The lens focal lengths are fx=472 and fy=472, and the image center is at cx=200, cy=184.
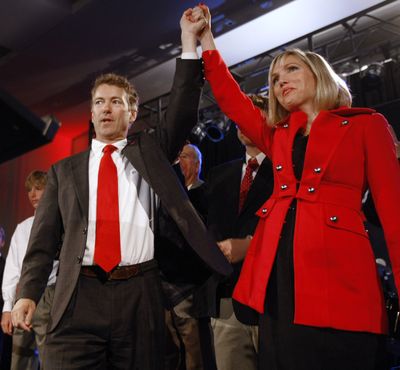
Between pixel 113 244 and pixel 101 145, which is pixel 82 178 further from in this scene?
pixel 113 244

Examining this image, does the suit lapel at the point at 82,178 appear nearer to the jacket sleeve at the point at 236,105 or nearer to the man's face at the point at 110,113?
the man's face at the point at 110,113

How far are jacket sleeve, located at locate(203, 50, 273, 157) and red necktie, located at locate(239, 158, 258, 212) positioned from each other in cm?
66

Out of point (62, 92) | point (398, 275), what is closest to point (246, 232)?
point (398, 275)

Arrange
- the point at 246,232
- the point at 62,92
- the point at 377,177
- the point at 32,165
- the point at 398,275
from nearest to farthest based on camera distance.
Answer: the point at 398,275, the point at 377,177, the point at 246,232, the point at 62,92, the point at 32,165

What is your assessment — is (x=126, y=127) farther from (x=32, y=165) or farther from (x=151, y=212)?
(x=32, y=165)

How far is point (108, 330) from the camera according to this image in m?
1.81

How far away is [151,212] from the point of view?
2008 mm

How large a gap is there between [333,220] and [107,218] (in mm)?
911

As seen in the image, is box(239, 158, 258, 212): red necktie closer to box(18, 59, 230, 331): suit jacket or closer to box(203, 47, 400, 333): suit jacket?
box(18, 59, 230, 331): suit jacket

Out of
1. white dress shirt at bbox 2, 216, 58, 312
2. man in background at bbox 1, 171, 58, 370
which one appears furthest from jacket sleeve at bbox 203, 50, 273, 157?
white dress shirt at bbox 2, 216, 58, 312

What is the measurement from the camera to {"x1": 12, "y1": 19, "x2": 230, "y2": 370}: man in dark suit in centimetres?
180

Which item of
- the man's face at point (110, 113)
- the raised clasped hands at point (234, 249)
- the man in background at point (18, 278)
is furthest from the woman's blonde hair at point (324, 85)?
the man in background at point (18, 278)

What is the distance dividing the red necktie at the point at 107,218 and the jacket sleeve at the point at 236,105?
55 centimetres

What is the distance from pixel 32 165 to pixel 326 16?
631 cm
